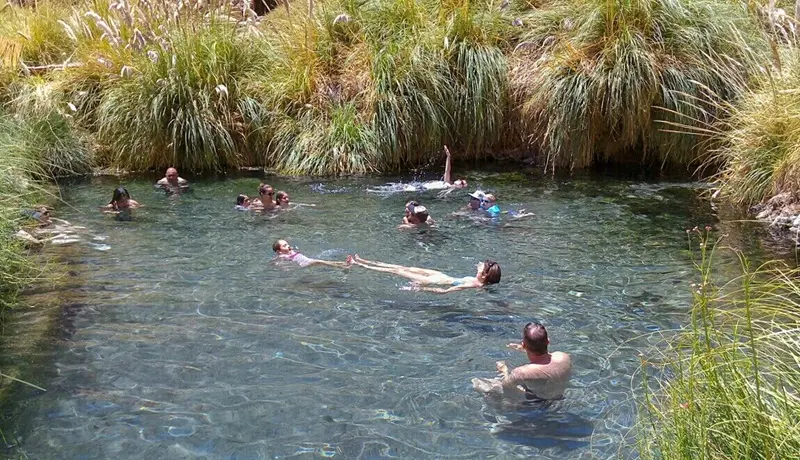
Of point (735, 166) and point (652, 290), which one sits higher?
point (735, 166)

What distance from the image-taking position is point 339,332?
5711 mm

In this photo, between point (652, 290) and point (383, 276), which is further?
point (383, 276)

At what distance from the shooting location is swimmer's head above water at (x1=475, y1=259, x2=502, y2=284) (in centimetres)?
656

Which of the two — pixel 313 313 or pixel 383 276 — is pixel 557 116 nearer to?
pixel 383 276

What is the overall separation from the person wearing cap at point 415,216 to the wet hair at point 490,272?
7.08 feet

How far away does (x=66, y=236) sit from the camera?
859 cm

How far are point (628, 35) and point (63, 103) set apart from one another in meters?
9.59

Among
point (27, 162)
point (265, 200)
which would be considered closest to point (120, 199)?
point (265, 200)

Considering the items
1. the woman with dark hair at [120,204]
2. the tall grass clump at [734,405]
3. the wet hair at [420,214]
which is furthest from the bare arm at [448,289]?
the woman with dark hair at [120,204]

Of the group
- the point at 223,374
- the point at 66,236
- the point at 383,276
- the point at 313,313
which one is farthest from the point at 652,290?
the point at 66,236

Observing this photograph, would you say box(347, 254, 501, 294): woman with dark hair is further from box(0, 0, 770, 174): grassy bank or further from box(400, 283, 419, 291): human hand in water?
box(0, 0, 770, 174): grassy bank

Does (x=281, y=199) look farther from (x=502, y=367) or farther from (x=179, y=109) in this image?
(x=502, y=367)

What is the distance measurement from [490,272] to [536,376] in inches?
80.9

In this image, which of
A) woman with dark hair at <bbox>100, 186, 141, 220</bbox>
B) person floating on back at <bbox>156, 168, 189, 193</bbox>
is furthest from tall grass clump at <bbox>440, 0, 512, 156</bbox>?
woman with dark hair at <bbox>100, 186, 141, 220</bbox>
